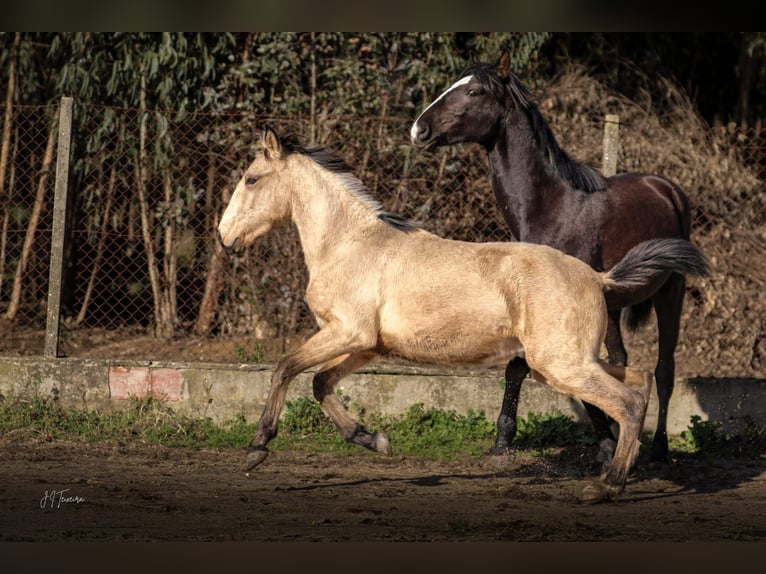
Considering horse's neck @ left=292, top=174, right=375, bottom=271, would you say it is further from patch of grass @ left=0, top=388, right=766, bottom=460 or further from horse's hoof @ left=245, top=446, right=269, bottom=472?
patch of grass @ left=0, top=388, right=766, bottom=460

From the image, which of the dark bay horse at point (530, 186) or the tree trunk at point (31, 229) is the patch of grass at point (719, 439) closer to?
the dark bay horse at point (530, 186)

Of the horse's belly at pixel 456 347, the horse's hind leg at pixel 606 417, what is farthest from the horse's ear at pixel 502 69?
the horse's belly at pixel 456 347

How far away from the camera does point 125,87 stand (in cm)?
1127

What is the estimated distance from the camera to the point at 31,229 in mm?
10281

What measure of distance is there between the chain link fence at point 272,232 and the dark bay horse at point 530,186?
1.50 m

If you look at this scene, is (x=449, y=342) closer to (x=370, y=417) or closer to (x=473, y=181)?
(x=370, y=417)

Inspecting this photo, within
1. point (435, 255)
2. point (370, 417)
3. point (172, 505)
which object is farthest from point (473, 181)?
point (172, 505)

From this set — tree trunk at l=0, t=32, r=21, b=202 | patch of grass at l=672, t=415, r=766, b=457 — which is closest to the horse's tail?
patch of grass at l=672, t=415, r=766, b=457

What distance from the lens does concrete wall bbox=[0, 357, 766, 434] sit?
8727mm

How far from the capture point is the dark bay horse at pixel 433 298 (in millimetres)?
6328

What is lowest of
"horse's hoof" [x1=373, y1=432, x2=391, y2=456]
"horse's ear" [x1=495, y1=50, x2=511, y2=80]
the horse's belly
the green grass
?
the green grass

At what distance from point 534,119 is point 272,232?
→ 2.89 m

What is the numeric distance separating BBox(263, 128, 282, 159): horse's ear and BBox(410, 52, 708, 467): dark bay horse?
105 cm

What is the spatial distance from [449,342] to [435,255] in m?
0.56
